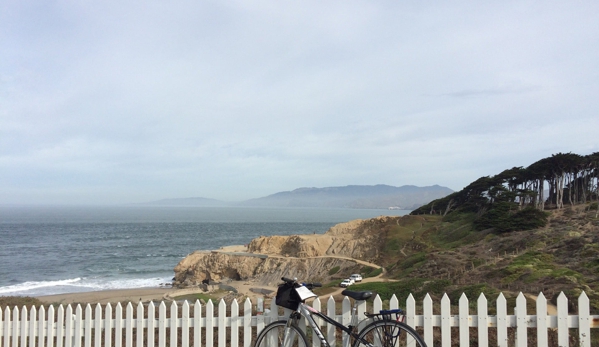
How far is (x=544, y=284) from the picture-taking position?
15.8 m

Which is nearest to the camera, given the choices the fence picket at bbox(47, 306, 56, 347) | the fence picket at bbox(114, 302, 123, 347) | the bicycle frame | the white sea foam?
the bicycle frame

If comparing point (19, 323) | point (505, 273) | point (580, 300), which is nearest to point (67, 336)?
point (19, 323)

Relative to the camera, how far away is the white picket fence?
525 centimetres

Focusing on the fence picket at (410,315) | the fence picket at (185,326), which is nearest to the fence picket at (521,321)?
the fence picket at (410,315)

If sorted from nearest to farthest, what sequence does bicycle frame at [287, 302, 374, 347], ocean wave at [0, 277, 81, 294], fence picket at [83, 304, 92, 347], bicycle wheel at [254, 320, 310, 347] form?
bicycle frame at [287, 302, 374, 347] → bicycle wheel at [254, 320, 310, 347] → fence picket at [83, 304, 92, 347] → ocean wave at [0, 277, 81, 294]

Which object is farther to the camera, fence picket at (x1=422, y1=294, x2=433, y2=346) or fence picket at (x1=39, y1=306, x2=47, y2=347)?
fence picket at (x1=39, y1=306, x2=47, y2=347)

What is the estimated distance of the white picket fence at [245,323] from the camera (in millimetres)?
5246

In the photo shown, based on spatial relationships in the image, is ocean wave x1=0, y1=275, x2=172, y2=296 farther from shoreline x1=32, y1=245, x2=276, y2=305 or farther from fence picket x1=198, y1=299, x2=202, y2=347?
fence picket x1=198, y1=299, x2=202, y2=347

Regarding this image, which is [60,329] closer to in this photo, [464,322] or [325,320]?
[325,320]

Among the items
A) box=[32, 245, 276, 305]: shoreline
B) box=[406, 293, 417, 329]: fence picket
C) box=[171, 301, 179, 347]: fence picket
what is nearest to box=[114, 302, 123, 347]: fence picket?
box=[171, 301, 179, 347]: fence picket

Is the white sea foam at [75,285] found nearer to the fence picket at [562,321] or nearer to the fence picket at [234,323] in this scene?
the fence picket at [234,323]

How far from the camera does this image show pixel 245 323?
5.66 metres

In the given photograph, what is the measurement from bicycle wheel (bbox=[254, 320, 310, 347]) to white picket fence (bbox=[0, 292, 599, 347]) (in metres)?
0.18

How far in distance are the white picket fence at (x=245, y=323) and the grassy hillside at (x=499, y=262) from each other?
18.8 ft
